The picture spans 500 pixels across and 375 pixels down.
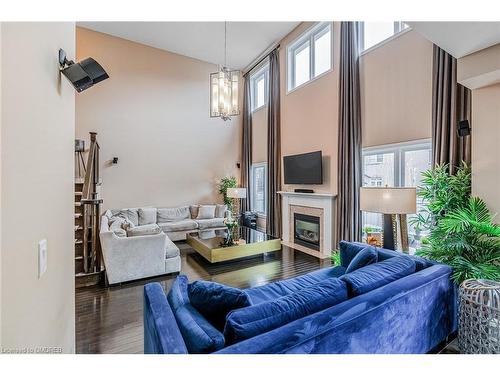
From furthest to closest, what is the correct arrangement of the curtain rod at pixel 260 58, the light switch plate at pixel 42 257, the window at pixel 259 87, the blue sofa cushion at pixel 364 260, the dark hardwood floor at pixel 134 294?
1. the window at pixel 259 87
2. the curtain rod at pixel 260 58
3. the blue sofa cushion at pixel 364 260
4. the dark hardwood floor at pixel 134 294
5. the light switch plate at pixel 42 257

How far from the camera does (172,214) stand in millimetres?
6723

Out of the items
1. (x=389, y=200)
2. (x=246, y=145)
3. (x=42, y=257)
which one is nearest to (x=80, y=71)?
(x=42, y=257)

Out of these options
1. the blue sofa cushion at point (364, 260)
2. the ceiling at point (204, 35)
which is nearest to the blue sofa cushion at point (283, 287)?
the blue sofa cushion at point (364, 260)

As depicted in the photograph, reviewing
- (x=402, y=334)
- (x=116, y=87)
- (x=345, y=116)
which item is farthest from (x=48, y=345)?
(x=116, y=87)

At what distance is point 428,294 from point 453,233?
829 millimetres

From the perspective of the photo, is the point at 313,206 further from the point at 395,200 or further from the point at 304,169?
the point at 395,200

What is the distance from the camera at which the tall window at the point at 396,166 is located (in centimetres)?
362

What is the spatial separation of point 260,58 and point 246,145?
245 centimetres

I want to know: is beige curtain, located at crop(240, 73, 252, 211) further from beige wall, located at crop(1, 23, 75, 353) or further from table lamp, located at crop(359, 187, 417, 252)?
beige wall, located at crop(1, 23, 75, 353)

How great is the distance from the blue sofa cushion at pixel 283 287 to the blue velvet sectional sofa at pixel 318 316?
747 millimetres

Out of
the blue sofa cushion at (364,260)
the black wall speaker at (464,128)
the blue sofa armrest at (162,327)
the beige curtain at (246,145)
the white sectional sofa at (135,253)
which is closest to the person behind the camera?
the blue sofa armrest at (162,327)

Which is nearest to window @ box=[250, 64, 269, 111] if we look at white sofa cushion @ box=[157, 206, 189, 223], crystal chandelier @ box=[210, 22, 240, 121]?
crystal chandelier @ box=[210, 22, 240, 121]

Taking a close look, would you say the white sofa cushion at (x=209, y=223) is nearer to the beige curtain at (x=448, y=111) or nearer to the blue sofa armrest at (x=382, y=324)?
the beige curtain at (x=448, y=111)
